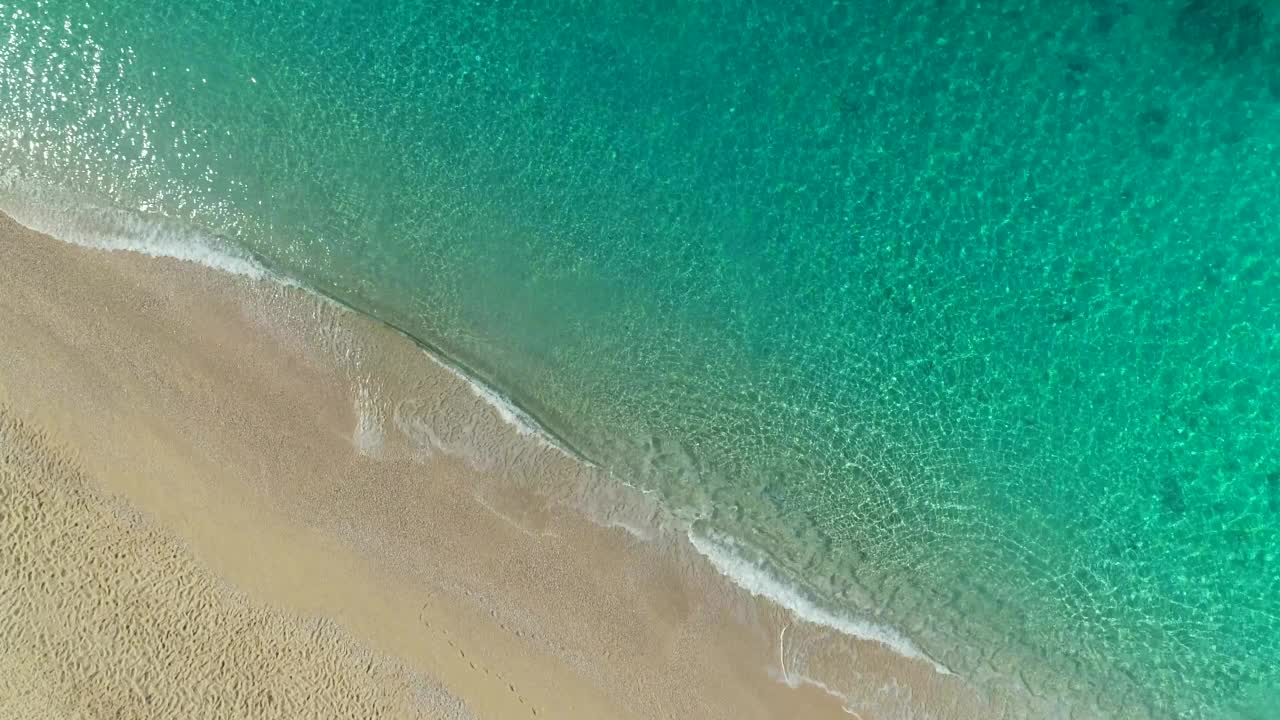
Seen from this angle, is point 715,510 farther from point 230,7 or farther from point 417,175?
point 230,7

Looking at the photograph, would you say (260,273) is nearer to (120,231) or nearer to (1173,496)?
(120,231)

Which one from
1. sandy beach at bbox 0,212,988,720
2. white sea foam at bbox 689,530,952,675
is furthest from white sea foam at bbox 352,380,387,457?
white sea foam at bbox 689,530,952,675

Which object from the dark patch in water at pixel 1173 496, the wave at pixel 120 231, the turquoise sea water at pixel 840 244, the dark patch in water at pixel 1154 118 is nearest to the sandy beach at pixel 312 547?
the wave at pixel 120 231

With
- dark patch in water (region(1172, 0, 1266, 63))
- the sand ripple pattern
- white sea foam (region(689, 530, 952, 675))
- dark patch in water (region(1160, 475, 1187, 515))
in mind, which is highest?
dark patch in water (region(1172, 0, 1266, 63))

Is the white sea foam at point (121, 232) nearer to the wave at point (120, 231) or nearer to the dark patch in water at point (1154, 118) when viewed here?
the wave at point (120, 231)

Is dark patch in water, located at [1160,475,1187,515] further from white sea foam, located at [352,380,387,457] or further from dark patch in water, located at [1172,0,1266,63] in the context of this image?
white sea foam, located at [352,380,387,457]

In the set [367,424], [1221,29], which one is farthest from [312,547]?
→ [1221,29]
